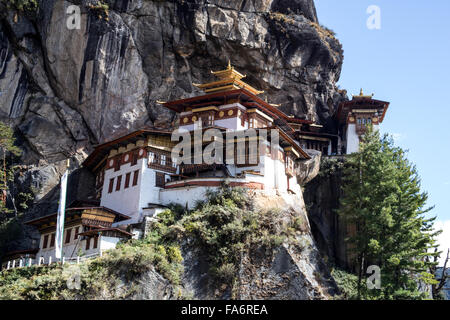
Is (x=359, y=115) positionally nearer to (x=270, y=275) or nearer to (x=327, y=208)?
(x=327, y=208)

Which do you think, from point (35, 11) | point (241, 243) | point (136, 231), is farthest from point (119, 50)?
point (241, 243)

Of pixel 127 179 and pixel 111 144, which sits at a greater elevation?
pixel 111 144

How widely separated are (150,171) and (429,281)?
74.9ft

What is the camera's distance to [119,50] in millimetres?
54281

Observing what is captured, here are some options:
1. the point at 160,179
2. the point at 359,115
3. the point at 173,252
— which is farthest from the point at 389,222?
the point at 359,115

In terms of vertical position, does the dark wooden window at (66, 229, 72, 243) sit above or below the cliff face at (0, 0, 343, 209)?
below

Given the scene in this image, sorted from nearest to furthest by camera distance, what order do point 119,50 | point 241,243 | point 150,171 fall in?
1. point 241,243
2. point 150,171
3. point 119,50

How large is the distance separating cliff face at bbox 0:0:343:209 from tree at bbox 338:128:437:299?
23.0 meters

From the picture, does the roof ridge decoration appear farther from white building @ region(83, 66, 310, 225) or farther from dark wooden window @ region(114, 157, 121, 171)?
dark wooden window @ region(114, 157, 121, 171)

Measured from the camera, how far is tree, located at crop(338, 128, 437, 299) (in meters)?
36.7

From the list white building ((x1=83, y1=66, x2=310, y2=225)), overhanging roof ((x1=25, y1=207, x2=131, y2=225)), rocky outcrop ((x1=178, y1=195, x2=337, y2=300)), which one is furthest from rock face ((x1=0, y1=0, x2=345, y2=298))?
rocky outcrop ((x1=178, y1=195, x2=337, y2=300))

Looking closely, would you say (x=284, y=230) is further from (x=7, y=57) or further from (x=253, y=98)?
(x=7, y=57)

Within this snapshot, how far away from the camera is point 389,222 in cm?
3728

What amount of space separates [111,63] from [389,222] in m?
31.1
